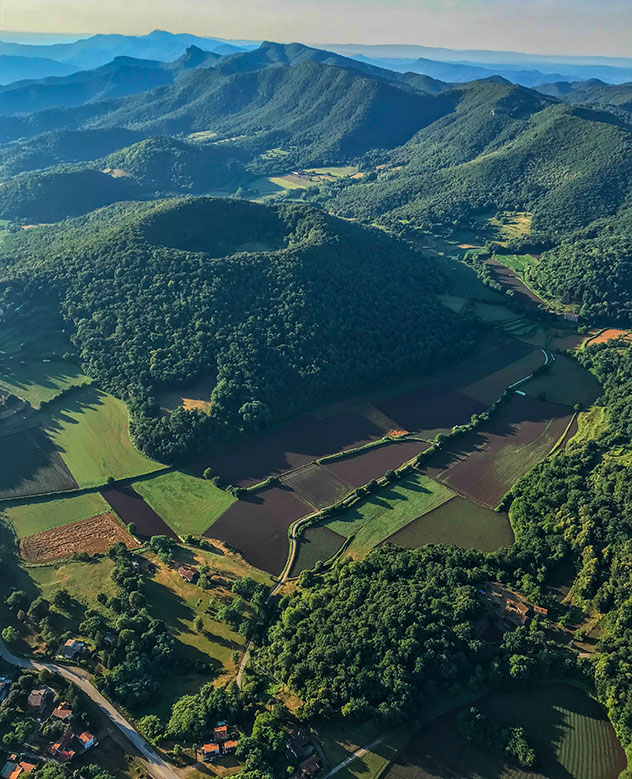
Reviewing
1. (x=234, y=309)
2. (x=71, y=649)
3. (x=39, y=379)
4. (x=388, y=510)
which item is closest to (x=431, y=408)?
(x=388, y=510)

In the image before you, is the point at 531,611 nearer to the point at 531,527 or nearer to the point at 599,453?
the point at 531,527

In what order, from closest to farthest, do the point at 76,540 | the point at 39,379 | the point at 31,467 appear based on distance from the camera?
1. the point at 76,540
2. the point at 31,467
3. the point at 39,379

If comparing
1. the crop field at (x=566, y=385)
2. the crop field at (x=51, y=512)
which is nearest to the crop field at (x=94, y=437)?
the crop field at (x=51, y=512)

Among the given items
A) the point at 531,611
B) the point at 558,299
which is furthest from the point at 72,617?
the point at 558,299

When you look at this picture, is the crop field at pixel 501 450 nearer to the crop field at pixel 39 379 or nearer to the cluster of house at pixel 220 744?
the cluster of house at pixel 220 744

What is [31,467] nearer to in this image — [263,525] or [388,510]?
[263,525]

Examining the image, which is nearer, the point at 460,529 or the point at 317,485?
the point at 460,529
